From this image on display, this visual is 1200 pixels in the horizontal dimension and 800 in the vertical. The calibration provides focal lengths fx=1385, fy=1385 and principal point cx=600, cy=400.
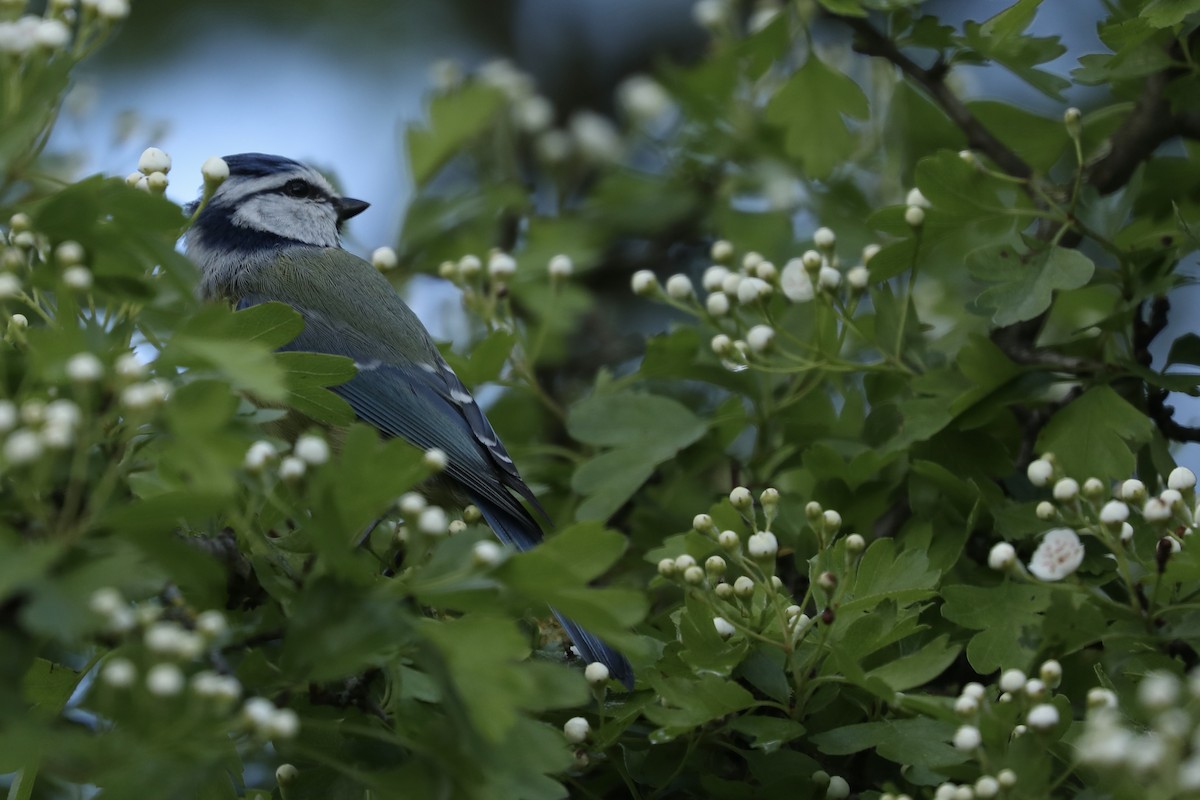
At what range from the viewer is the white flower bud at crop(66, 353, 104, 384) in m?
1.28

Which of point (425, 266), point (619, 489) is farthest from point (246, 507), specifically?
point (425, 266)

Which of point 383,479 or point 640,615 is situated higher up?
point 383,479

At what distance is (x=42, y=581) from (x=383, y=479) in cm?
35

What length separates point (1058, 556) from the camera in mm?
1712

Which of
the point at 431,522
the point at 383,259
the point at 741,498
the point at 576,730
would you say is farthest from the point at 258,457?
the point at 383,259

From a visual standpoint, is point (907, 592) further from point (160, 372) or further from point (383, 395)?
point (383, 395)

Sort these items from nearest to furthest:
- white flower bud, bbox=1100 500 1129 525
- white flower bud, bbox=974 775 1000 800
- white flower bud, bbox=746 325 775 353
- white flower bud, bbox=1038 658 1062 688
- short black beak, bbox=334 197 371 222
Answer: white flower bud, bbox=974 775 1000 800 → white flower bud, bbox=1038 658 1062 688 → white flower bud, bbox=1100 500 1129 525 → white flower bud, bbox=746 325 775 353 → short black beak, bbox=334 197 371 222

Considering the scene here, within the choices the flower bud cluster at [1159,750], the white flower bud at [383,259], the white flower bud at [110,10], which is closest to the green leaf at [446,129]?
the white flower bud at [383,259]

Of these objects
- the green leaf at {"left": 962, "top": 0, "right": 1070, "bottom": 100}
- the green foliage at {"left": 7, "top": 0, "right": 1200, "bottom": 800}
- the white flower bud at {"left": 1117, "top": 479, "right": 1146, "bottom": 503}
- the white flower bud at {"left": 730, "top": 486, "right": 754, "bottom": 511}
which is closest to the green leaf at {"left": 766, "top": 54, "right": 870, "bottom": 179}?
the green foliage at {"left": 7, "top": 0, "right": 1200, "bottom": 800}

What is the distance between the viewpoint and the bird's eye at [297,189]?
3575mm

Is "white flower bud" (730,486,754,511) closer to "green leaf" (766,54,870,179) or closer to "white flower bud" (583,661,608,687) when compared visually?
"white flower bud" (583,661,608,687)

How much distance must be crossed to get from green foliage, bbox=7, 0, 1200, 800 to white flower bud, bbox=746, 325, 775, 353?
0.01 meters

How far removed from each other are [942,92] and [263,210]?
176 cm

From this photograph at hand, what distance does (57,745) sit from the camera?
121cm
